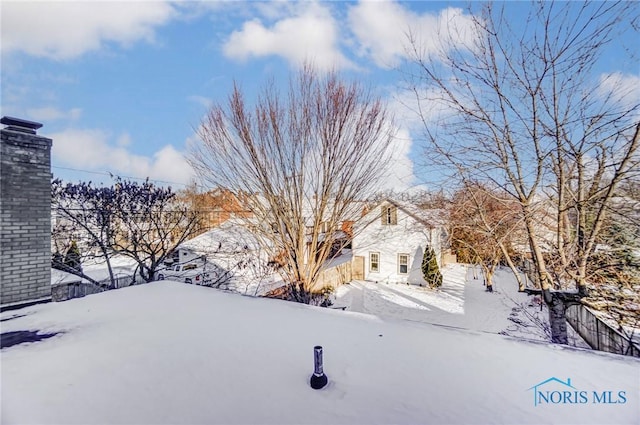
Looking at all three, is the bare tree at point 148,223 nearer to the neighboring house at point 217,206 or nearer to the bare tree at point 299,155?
the neighboring house at point 217,206

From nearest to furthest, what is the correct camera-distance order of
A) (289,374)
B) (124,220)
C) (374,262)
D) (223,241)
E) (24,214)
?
(289,374), (24,214), (124,220), (223,241), (374,262)

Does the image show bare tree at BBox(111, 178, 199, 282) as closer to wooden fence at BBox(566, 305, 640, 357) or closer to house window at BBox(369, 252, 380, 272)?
house window at BBox(369, 252, 380, 272)

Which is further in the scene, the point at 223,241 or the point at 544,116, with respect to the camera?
the point at 223,241

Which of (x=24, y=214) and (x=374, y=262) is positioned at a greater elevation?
(x=24, y=214)

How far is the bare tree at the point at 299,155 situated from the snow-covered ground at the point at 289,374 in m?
3.78

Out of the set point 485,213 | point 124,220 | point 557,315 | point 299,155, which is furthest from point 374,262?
point 124,220

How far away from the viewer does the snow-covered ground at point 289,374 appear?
72.9 inches

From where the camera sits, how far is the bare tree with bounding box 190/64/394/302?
6.76 metres

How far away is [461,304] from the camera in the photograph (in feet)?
33.7

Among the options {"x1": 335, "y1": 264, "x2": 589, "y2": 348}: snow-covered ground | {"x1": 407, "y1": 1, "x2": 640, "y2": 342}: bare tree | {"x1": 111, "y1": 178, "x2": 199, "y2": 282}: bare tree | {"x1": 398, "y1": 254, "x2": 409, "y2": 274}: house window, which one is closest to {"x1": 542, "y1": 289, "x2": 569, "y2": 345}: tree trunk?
{"x1": 407, "y1": 1, "x2": 640, "y2": 342}: bare tree

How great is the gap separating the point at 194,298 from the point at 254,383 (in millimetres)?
2770

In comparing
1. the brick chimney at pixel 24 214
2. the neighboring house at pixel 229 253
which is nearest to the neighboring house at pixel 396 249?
the neighboring house at pixel 229 253

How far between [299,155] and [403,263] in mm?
9152

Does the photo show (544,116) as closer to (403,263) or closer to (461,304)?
(461,304)
